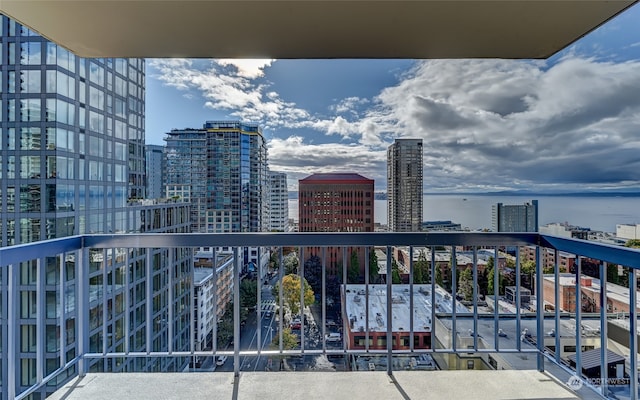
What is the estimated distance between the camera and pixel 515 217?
260 cm

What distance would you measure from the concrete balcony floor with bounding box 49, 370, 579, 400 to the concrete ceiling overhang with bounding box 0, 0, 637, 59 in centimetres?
232

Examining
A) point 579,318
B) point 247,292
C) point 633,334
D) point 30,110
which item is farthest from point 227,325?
point 30,110

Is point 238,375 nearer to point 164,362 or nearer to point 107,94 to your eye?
point 164,362

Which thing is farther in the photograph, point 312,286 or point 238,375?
point 312,286

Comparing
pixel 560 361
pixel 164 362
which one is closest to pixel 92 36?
pixel 164 362

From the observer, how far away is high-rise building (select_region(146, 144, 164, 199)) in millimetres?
5988

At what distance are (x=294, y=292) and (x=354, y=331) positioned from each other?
51 cm

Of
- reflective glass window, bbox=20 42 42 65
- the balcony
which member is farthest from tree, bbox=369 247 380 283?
reflective glass window, bbox=20 42 42 65

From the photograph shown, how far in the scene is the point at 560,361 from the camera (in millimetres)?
2080

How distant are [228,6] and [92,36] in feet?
3.88

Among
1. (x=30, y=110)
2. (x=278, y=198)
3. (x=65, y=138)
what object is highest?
(x=30, y=110)

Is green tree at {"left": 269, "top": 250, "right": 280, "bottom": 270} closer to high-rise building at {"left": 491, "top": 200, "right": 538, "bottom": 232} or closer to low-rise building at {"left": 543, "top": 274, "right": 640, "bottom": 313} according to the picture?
high-rise building at {"left": 491, "top": 200, "right": 538, "bottom": 232}

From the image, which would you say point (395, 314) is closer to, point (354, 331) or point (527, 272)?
point (354, 331)

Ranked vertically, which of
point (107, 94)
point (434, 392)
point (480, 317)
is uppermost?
point (107, 94)
